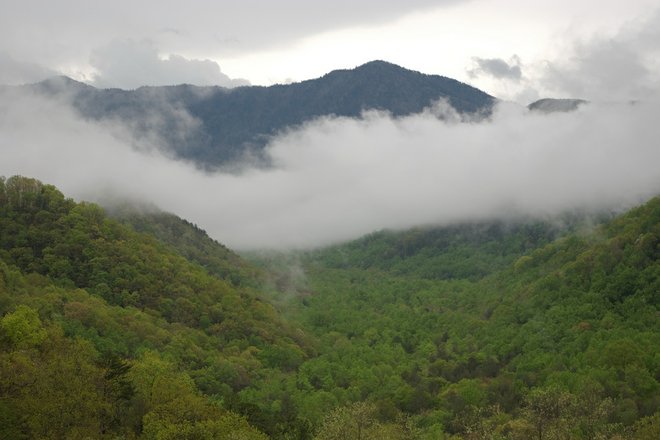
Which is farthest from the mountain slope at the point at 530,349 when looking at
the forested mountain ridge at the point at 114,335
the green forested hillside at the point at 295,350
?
the forested mountain ridge at the point at 114,335

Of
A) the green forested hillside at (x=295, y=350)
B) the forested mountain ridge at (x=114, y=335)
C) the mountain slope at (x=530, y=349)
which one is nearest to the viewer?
the forested mountain ridge at (x=114, y=335)

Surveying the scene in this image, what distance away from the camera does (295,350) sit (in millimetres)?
137125

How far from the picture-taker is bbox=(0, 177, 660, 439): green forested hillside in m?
70.4

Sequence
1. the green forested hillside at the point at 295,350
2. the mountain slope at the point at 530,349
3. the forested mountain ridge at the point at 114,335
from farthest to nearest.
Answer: the mountain slope at the point at 530,349 → the green forested hillside at the point at 295,350 → the forested mountain ridge at the point at 114,335

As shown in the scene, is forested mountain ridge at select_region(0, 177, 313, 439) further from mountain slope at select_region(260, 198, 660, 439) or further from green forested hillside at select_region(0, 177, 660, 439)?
mountain slope at select_region(260, 198, 660, 439)

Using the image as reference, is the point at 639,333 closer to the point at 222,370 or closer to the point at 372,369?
the point at 372,369

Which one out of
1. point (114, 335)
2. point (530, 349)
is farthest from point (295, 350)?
point (530, 349)

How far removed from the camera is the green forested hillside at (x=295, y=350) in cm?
7044

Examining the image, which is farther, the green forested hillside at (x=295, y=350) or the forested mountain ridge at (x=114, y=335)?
the green forested hillside at (x=295, y=350)

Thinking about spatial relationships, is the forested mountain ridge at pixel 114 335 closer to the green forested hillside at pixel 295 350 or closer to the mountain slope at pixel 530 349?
the green forested hillside at pixel 295 350

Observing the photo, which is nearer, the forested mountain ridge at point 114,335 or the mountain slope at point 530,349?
the forested mountain ridge at point 114,335

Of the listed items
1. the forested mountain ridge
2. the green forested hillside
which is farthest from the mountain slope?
the forested mountain ridge

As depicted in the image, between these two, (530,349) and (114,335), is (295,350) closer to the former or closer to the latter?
(114,335)

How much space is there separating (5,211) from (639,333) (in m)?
109
